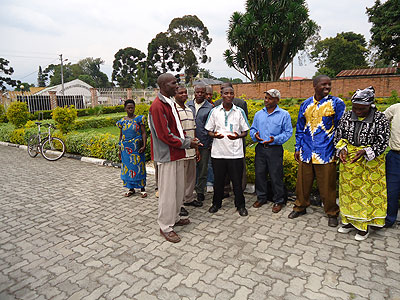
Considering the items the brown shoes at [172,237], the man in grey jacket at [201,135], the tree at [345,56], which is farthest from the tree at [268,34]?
the brown shoes at [172,237]

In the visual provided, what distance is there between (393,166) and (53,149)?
8.89 meters

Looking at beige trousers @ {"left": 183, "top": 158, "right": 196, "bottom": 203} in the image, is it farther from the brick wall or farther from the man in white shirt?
the brick wall

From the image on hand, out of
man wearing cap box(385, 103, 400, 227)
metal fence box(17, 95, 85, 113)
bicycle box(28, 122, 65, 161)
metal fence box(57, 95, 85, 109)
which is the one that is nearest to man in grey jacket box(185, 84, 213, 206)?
man wearing cap box(385, 103, 400, 227)

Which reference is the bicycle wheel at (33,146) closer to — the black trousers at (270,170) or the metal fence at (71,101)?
the black trousers at (270,170)

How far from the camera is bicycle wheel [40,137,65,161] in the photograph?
27.3ft

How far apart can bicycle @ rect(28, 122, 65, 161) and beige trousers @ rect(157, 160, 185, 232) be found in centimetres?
608

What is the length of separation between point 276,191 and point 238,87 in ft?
80.5

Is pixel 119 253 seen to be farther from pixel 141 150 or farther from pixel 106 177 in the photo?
pixel 106 177

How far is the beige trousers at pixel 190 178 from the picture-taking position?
421 cm

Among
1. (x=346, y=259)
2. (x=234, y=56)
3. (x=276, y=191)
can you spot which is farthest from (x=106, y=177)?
(x=234, y=56)

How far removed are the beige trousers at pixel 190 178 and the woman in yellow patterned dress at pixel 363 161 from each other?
6.56ft

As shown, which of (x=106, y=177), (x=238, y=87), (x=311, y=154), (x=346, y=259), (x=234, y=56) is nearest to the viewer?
(x=346, y=259)

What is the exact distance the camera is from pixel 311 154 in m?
3.65

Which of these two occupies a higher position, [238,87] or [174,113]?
[238,87]
